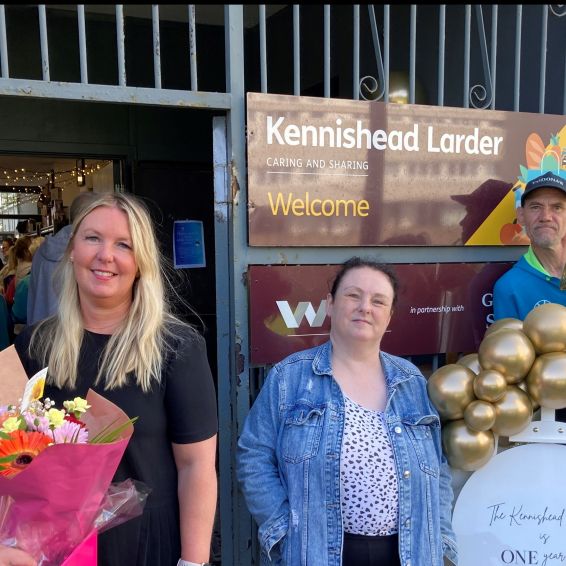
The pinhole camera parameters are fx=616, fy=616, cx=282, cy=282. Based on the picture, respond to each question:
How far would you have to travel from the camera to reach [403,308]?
283cm

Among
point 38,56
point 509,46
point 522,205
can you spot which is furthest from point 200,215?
point 522,205

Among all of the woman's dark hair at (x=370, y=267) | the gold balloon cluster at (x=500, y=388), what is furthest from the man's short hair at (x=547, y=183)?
the woman's dark hair at (x=370, y=267)

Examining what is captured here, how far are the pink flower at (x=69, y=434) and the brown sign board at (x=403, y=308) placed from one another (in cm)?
127

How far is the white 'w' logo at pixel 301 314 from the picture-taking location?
265 centimetres

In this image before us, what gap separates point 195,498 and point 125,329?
512 millimetres

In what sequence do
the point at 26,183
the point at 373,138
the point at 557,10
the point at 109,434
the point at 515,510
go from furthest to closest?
the point at 26,183, the point at 557,10, the point at 373,138, the point at 515,510, the point at 109,434

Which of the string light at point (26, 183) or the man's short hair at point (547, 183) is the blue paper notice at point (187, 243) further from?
the string light at point (26, 183)

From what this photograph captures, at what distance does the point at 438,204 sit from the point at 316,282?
0.71 meters

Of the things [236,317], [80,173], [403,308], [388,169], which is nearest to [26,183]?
[80,173]

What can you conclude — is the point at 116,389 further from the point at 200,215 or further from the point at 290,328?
the point at 200,215

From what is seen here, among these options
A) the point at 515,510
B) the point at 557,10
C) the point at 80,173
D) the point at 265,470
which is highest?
the point at 557,10

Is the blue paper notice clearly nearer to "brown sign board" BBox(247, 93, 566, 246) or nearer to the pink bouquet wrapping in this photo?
"brown sign board" BBox(247, 93, 566, 246)

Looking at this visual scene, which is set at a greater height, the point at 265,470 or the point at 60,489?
the point at 60,489

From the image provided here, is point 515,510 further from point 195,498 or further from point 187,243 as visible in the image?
point 187,243
